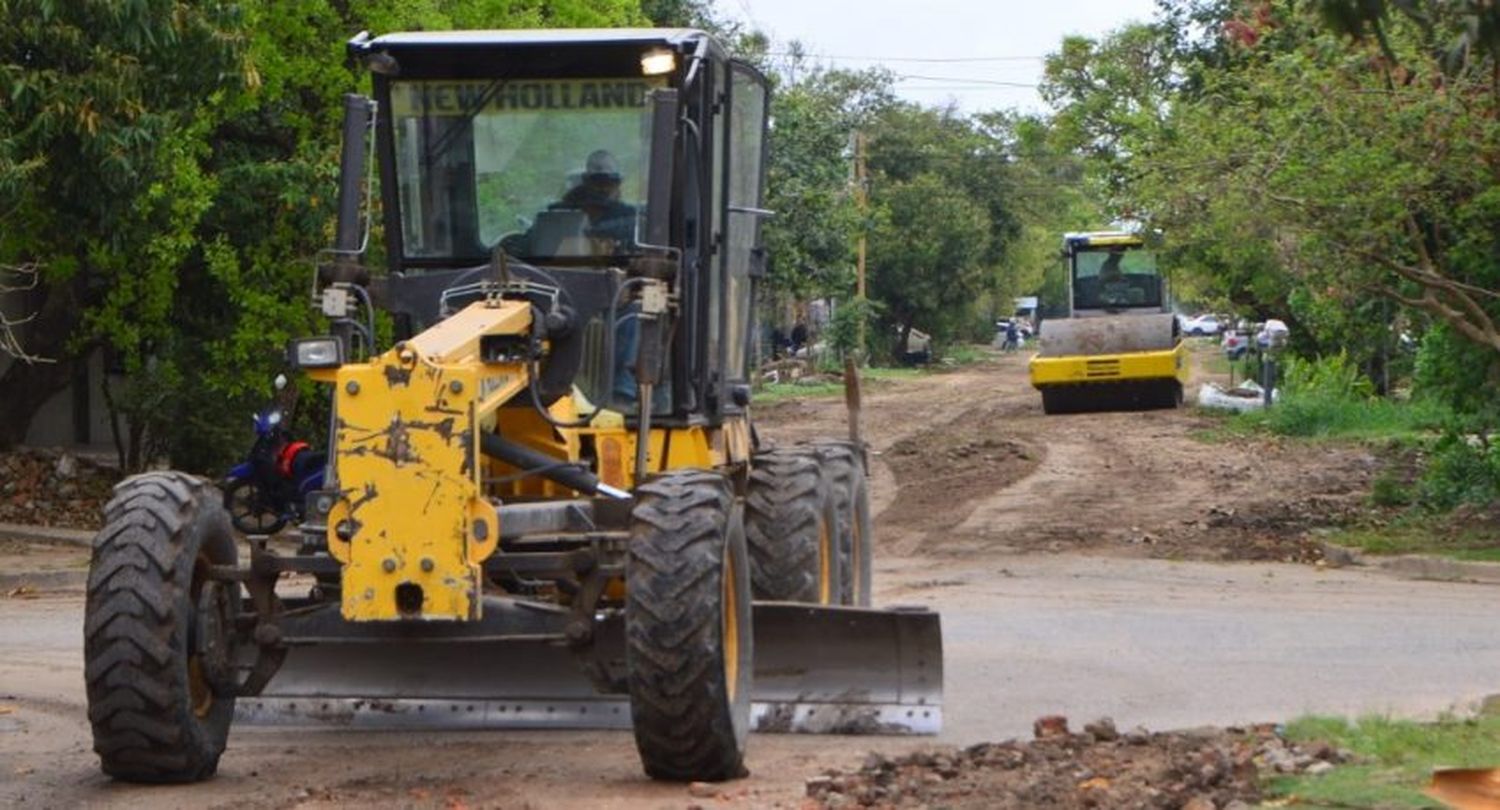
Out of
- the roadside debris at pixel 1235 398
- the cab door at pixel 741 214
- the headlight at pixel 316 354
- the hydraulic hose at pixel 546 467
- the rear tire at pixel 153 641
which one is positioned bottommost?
the roadside debris at pixel 1235 398

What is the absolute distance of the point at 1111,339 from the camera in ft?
141

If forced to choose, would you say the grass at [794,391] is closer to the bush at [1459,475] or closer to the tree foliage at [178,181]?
the tree foliage at [178,181]

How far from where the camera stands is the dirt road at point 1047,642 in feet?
31.4

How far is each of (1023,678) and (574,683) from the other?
3.59m

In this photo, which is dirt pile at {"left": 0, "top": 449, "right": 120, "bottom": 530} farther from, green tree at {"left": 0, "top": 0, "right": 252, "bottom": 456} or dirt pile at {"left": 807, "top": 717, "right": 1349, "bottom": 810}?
dirt pile at {"left": 807, "top": 717, "right": 1349, "bottom": 810}

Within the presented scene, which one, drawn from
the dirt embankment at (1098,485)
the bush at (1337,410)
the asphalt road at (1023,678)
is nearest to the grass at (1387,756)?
the asphalt road at (1023,678)

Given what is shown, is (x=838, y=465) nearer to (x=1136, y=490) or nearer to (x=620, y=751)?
(x=620, y=751)

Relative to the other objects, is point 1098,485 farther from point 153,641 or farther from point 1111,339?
point 153,641

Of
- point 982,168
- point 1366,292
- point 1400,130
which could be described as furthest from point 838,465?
point 982,168

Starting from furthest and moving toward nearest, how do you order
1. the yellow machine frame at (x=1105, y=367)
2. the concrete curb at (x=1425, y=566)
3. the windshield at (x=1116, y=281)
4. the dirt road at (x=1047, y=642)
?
1. the windshield at (x=1116, y=281)
2. the yellow machine frame at (x=1105, y=367)
3. the concrete curb at (x=1425, y=566)
4. the dirt road at (x=1047, y=642)

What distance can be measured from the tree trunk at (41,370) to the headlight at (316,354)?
15.5 m

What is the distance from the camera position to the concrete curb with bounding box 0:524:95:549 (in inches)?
861

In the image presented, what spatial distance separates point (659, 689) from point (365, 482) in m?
1.35

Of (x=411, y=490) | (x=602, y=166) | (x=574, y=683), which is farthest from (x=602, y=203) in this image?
(x=411, y=490)
